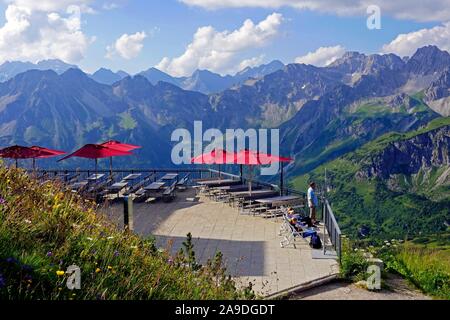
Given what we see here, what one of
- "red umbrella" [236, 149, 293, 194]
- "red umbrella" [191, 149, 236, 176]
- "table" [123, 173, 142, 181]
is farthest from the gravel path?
"table" [123, 173, 142, 181]

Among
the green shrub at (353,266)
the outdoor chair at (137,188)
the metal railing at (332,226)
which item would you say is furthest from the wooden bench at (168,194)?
the green shrub at (353,266)

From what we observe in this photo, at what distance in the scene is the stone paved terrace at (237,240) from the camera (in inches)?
380

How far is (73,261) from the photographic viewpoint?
5062 mm

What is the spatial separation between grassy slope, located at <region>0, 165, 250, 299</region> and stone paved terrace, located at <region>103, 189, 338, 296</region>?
4.20 feet

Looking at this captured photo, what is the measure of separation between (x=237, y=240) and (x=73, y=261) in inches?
326

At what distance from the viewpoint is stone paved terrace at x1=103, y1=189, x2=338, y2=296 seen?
9656mm

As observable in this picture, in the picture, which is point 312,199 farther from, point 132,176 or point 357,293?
point 132,176

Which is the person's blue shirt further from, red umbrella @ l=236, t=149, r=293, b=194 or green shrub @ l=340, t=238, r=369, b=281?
red umbrella @ l=236, t=149, r=293, b=194

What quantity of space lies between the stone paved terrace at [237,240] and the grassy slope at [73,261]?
128cm

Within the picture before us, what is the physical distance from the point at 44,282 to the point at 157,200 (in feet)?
52.2

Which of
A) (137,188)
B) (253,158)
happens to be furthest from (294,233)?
(137,188)

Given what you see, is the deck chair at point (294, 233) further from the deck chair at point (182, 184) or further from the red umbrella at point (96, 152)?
the deck chair at point (182, 184)
